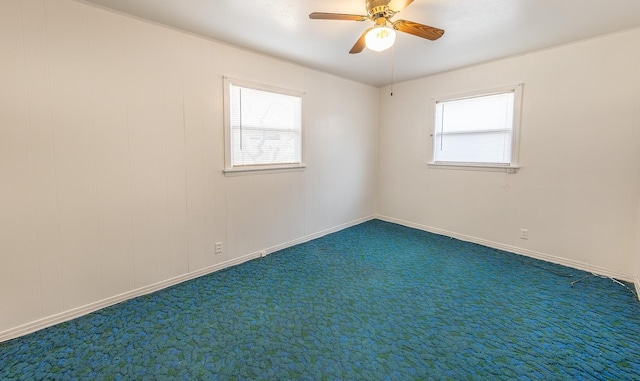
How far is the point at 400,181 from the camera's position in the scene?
16.6 ft

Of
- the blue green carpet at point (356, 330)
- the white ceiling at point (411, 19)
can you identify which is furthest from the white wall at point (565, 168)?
the blue green carpet at point (356, 330)

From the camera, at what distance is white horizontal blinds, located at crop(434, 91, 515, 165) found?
12.3 feet

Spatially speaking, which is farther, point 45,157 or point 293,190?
point 293,190

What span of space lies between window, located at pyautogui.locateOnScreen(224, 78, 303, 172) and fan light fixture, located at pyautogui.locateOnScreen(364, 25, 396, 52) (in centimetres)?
176

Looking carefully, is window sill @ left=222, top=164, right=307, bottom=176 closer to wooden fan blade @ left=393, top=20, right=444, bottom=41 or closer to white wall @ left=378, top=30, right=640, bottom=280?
wooden fan blade @ left=393, top=20, right=444, bottom=41

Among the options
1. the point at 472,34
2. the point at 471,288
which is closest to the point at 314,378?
the point at 471,288

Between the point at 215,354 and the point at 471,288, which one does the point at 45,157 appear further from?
the point at 471,288

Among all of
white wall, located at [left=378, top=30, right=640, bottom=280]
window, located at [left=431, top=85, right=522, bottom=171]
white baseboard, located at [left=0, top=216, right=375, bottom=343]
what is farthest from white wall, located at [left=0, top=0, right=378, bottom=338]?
white wall, located at [left=378, top=30, right=640, bottom=280]

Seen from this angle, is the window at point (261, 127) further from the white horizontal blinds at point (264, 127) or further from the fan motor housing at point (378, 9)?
the fan motor housing at point (378, 9)

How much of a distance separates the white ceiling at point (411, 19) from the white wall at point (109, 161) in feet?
1.09

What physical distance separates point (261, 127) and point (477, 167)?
310 centimetres

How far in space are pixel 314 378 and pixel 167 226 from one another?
205 centimetres

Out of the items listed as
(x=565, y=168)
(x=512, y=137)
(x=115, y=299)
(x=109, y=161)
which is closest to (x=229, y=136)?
(x=109, y=161)

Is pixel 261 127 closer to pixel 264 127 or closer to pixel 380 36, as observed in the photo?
pixel 264 127
